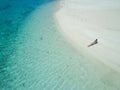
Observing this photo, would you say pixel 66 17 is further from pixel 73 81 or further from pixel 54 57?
pixel 73 81

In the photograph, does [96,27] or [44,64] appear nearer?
[44,64]

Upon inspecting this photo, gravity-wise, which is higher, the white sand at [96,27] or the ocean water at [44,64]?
the white sand at [96,27]

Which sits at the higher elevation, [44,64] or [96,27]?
[96,27]

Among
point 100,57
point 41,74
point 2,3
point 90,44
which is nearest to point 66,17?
point 90,44

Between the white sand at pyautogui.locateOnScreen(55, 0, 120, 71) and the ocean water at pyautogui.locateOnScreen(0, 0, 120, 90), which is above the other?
the white sand at pyautogui.locateOnScreen(55, 0, 120, 71)

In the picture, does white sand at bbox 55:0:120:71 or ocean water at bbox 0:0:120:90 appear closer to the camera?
ocean water at bbox 0:0:120:90
